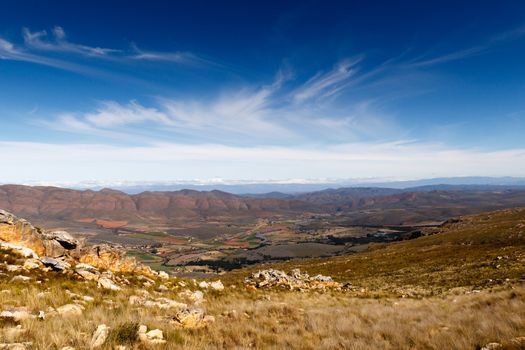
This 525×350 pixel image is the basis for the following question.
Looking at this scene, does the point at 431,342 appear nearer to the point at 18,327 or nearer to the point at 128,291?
the point at 18,327

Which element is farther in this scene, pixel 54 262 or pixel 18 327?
pixel 54 262

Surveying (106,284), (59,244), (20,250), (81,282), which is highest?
(20,250)

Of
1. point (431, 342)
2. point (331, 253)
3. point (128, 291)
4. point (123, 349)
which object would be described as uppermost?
point (123, 349)

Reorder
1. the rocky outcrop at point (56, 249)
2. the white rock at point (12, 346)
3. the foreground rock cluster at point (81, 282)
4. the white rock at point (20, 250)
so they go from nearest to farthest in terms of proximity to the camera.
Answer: the white rock at point (12, 346) < the foreground rock cluster at point (81, 282) < the white rock at point (20, 250) < the rocky outcrop at point (56, 249)

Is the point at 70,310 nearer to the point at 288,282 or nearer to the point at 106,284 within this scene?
the point at 106,284

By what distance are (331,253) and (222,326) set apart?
19430 cm

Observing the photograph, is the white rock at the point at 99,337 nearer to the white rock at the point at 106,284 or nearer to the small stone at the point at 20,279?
the white rock at the point at 106,284

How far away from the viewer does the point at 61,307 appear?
1117 cm

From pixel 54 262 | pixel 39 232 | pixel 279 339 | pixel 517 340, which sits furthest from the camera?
pixel 39 232

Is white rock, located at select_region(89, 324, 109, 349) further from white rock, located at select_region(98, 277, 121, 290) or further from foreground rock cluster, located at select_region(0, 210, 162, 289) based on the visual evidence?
foreground rock cluster, located at select_region(0, 210, 162, 289)

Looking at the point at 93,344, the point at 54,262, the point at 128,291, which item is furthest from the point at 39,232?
the point at 93,344

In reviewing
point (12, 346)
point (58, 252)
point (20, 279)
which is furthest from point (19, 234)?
point (12, 346)

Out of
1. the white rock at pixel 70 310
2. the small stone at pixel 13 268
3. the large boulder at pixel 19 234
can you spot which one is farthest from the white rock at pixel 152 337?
the large boulder at pixel 19 234

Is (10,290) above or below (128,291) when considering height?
above
